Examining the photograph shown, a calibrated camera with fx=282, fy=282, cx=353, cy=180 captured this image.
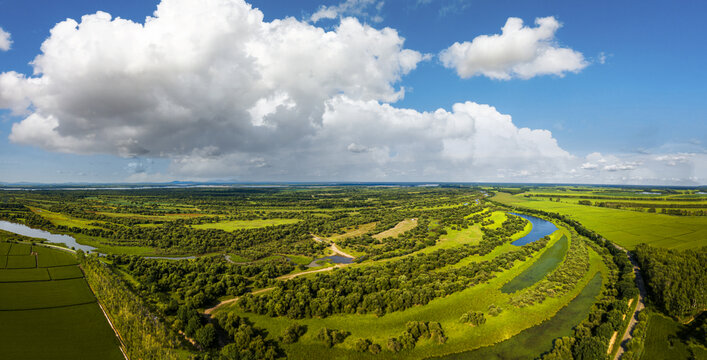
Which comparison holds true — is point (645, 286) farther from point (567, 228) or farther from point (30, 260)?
point (30, 260)

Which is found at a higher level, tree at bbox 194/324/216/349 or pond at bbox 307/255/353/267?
tree at bbox 194/324/216/349

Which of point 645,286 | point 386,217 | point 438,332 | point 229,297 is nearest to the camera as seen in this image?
point 438,332

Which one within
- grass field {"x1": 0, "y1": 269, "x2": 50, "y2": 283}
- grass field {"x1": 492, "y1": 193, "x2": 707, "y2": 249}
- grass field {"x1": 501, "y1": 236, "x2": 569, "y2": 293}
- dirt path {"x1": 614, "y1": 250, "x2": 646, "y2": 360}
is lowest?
dirt path {"x1": 614, "y1": 250, "x2": 646, "y2": 360}

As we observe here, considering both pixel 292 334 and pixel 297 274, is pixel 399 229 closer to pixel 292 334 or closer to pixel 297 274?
pixel 297 274

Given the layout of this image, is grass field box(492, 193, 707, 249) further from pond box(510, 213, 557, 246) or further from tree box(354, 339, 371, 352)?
tree box(354, 339, 371, 352)

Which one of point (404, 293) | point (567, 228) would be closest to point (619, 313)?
point (404, 293)

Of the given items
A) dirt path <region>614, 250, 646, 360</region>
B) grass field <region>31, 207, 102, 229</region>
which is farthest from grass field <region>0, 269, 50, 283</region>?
dirt path <region>614, 250, 646, 360</region>
